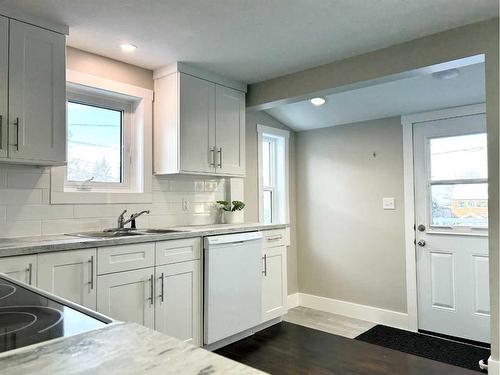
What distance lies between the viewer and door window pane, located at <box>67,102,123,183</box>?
2.94m

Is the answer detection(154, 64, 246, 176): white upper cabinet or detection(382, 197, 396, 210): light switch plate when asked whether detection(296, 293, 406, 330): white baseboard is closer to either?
detection(382, 197, 396, 210): light switch plate

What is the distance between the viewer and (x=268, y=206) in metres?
4.52

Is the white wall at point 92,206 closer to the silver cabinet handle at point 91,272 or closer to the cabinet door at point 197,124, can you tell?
the cabinet door at point 197,124

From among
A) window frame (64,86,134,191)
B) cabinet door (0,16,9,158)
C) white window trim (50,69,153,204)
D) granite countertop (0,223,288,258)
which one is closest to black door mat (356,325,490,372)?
granite countertop (0,223,288,258)

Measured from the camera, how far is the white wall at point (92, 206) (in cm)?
252

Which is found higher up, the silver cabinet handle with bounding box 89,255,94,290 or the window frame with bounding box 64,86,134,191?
the window frame with bounding box 64,86,134,191

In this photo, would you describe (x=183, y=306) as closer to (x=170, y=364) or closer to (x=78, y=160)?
(x=78, y=160)

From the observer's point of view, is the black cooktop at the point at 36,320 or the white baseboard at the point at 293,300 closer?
the black cooktop at the point at 36,320

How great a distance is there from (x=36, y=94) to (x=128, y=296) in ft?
4.51

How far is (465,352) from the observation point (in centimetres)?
320

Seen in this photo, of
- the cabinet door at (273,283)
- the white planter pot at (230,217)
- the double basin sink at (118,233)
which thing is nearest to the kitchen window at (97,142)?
the double basin sink at (118,233)

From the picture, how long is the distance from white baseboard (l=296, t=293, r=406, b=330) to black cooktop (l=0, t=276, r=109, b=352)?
11.5ft

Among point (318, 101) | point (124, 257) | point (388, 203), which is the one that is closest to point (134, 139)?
point (124, 257)

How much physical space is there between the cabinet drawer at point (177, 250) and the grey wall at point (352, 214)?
6.41ft
